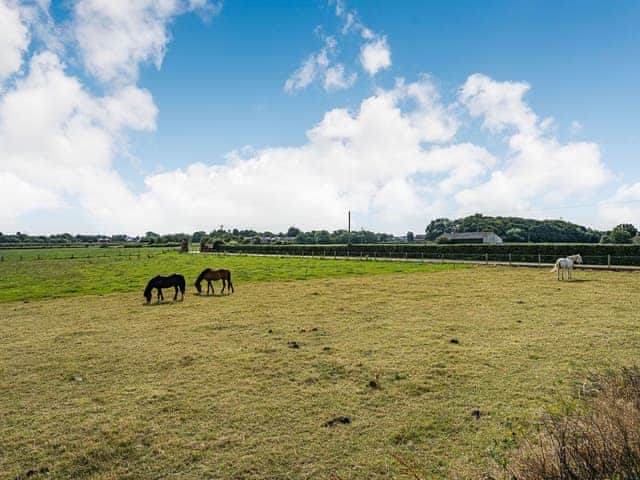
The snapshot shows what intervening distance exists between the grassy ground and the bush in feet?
2.58

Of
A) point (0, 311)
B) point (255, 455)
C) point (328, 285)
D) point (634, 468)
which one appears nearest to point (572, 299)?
point (328, 285)

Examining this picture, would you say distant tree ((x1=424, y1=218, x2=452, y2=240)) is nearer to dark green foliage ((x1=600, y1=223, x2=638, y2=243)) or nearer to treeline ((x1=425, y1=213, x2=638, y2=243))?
treeline ((x1=425, y1=213, x2=638, y2=243))

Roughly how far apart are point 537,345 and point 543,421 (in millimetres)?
4283

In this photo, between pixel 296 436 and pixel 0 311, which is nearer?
pixel 296 436

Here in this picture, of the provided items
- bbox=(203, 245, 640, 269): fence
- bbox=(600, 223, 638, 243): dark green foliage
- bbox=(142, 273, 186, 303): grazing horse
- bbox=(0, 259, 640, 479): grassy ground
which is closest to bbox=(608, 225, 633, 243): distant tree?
bbox=(600, 223, 638, 243): dark green foliage

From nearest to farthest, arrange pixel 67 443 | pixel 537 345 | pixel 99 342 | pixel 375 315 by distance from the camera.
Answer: pixel 67 443
pixel 537 345
pixel 99 342
pixel 375 315

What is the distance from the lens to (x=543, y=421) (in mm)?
5168

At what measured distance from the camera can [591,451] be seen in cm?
340

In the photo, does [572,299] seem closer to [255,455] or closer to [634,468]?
[634,468]

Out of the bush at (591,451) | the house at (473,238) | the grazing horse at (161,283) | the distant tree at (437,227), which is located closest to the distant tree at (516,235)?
the house at (473,238)

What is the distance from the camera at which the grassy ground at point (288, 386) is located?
A: 4594 millimetres

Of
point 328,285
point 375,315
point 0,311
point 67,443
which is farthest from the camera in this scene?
point 328,285

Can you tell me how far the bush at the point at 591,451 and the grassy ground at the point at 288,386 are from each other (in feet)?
2.58

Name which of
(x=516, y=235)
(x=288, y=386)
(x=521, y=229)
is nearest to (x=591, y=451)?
(x=288, y=386)
